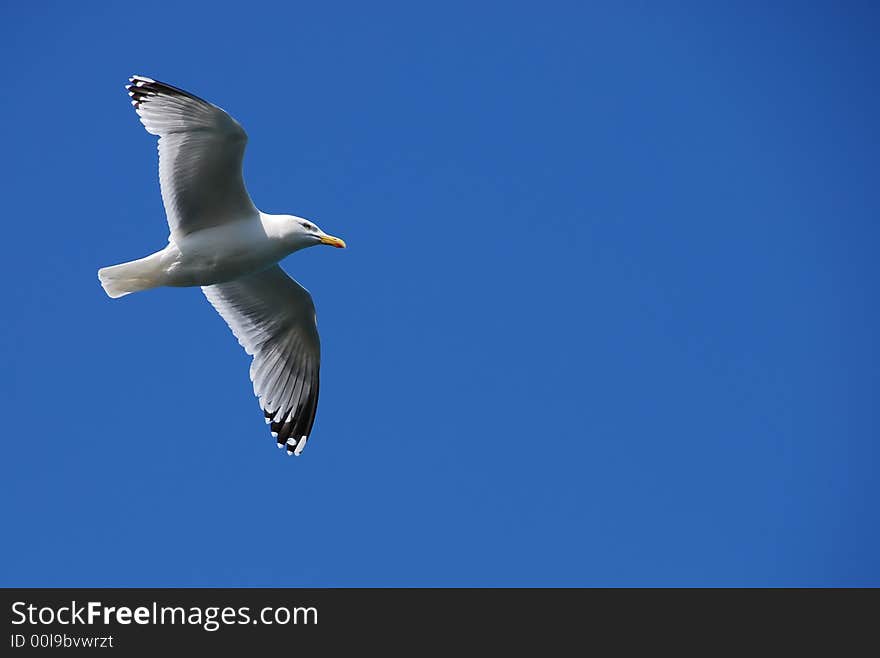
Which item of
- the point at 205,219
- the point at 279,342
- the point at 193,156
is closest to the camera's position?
the point at 193,156

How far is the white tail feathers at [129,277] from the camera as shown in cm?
776

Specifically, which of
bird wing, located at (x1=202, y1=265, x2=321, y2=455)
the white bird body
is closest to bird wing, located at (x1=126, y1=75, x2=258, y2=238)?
the white bird body

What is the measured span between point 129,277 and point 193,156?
0.89 metres

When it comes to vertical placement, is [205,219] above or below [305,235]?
above

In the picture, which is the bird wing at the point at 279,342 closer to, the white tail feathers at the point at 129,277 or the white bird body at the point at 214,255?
the white bird body at the point at 214,255

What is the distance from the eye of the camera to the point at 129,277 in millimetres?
7781

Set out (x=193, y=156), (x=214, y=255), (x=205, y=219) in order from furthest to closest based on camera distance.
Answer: (x=205, y=219), (x=214, y=255), (x=193, y=156)

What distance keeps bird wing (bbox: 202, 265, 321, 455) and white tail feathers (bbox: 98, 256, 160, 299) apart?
882 millimetres

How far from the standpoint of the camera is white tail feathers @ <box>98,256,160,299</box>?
306 inches

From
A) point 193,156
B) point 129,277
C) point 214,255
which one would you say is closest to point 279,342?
point 214,255

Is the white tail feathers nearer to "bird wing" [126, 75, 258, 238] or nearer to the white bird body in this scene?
the white bird body

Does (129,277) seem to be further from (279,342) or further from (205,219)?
(279,342)
